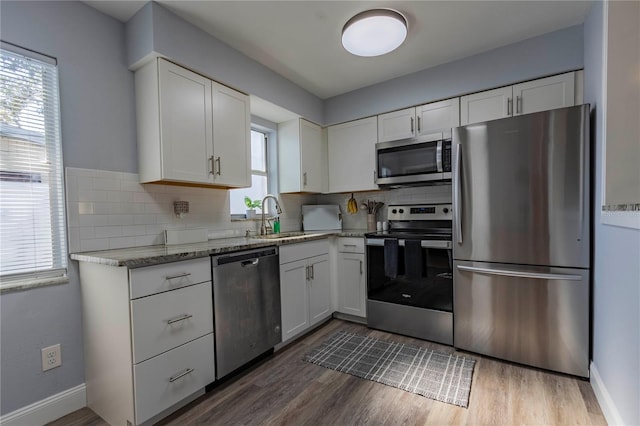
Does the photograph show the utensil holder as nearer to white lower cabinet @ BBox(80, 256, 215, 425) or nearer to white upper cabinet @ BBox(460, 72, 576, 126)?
white upper cabinet @ BBox(460, 72, 576, 126)

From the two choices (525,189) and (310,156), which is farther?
(310,156)

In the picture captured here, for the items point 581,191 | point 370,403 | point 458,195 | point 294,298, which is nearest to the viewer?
point 370,403

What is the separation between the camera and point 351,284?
2.94m

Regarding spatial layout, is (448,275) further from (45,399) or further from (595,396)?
(45,399)

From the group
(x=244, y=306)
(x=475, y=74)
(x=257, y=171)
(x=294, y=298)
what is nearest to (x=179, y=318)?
(x=244, y=306)

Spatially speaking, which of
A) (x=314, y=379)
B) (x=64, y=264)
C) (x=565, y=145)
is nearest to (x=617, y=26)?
(x=565, y=145)

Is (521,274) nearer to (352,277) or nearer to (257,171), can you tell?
(352,277)

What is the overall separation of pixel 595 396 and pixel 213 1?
335 centimetres

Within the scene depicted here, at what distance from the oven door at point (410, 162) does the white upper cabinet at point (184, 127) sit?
146cm

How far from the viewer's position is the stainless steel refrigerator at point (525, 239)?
74.5 inches

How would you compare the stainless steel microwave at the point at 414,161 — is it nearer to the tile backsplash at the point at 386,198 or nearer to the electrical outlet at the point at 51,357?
the tile backsplash at the point at 386,198

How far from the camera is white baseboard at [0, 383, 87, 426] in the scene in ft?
4.97

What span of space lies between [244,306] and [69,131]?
1.55m

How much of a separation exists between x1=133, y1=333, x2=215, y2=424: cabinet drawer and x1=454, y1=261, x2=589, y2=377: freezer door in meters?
1.88
